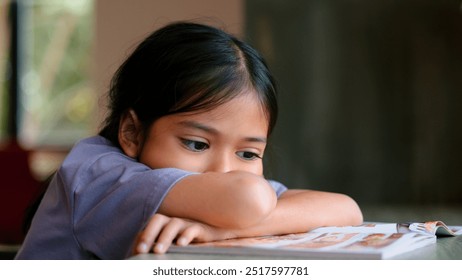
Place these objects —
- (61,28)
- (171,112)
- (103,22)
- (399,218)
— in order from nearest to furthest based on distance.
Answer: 1. (171,112)
2. (399,218)
3. (103,22)
4. (61,28)

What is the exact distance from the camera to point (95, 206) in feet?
2.52

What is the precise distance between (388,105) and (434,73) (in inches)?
8.9

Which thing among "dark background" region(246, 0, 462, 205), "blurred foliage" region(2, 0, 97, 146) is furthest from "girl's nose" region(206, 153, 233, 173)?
"blurred foliage" region(2, 0, 97, 146)

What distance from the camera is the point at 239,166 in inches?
36.6

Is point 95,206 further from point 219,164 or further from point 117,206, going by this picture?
point 219,164

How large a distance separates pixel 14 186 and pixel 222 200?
109 inches

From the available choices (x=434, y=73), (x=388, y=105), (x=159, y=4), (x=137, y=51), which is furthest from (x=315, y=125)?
(x=137, y=51)

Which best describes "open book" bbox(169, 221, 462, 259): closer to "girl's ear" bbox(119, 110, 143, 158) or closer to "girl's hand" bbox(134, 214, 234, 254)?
"girl's hand" bbox(134, 214, 234, 254)

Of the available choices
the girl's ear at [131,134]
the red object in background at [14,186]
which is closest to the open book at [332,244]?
the girl's ear at [131,134]

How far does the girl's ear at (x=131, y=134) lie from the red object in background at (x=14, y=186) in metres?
2.35

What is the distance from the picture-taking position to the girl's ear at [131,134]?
971 millimetres

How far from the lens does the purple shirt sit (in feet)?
2.43

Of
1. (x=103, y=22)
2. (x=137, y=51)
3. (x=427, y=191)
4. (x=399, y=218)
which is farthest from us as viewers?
(x=103, y=22)

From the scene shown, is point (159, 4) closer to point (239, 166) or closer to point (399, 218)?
point (399, 218)
